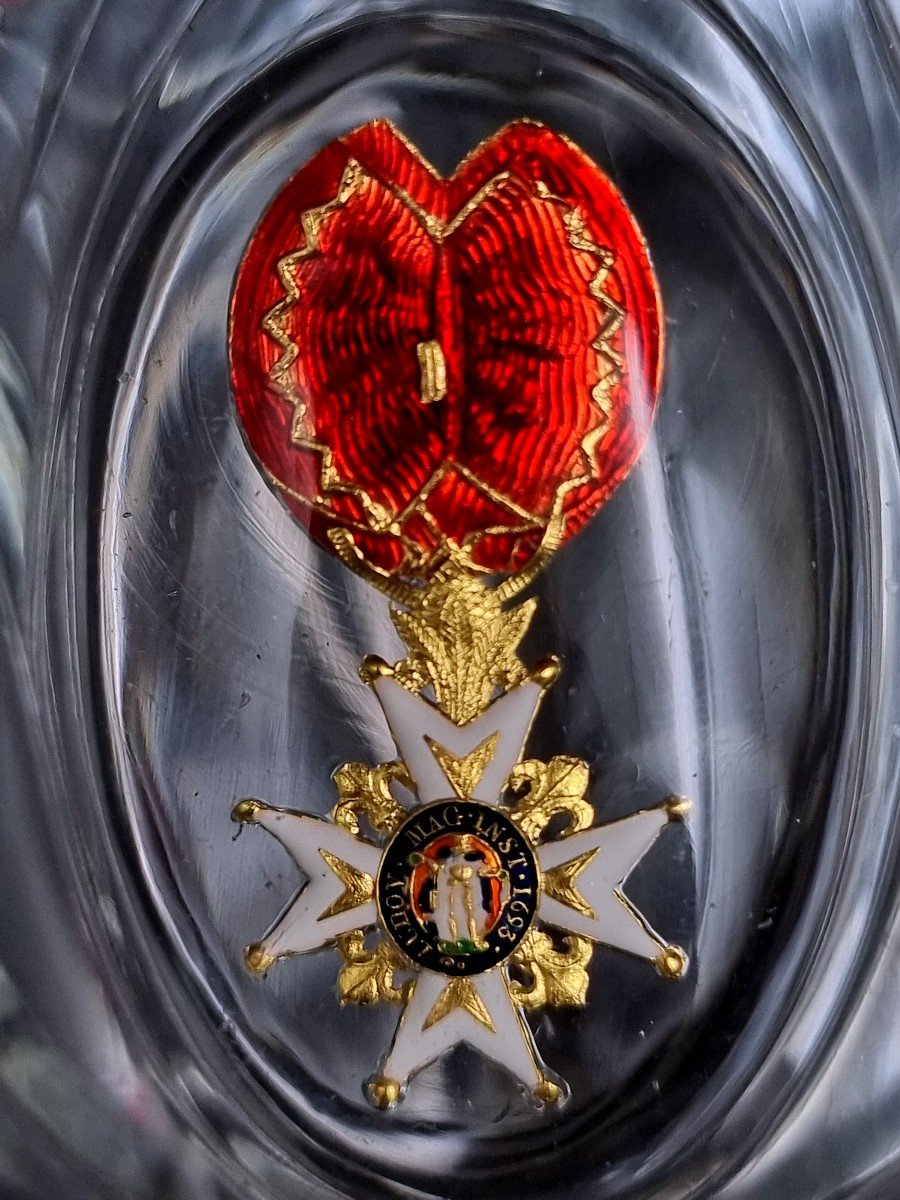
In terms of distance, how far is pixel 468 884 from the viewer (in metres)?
0.68

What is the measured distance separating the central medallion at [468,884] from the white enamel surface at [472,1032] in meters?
0.01

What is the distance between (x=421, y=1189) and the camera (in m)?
0.71

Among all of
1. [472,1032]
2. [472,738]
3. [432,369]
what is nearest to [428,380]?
[432,369]

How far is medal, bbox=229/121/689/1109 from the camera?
679mm

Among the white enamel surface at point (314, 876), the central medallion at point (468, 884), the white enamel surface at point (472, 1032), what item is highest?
the white enamel surface at point (314, 876)

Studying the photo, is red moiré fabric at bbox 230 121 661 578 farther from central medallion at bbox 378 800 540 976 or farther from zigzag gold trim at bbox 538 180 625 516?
central medallion at bbox 378 800 540 976

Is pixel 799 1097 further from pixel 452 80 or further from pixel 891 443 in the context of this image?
pixel 452 80

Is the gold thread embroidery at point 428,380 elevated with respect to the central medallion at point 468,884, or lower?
elevated

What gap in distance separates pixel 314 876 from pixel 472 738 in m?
0.10

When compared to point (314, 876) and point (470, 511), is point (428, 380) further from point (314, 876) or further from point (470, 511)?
point (314, 876)

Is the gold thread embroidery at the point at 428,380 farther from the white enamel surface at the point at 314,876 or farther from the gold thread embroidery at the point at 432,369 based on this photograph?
the white enamel surface at the point at 314,876

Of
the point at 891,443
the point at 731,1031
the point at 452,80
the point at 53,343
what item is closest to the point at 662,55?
the point at 452,80

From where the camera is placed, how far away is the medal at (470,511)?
0.68 meters

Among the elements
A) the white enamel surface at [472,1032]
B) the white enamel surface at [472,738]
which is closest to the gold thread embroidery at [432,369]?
the white enamel surface at [472,738]
